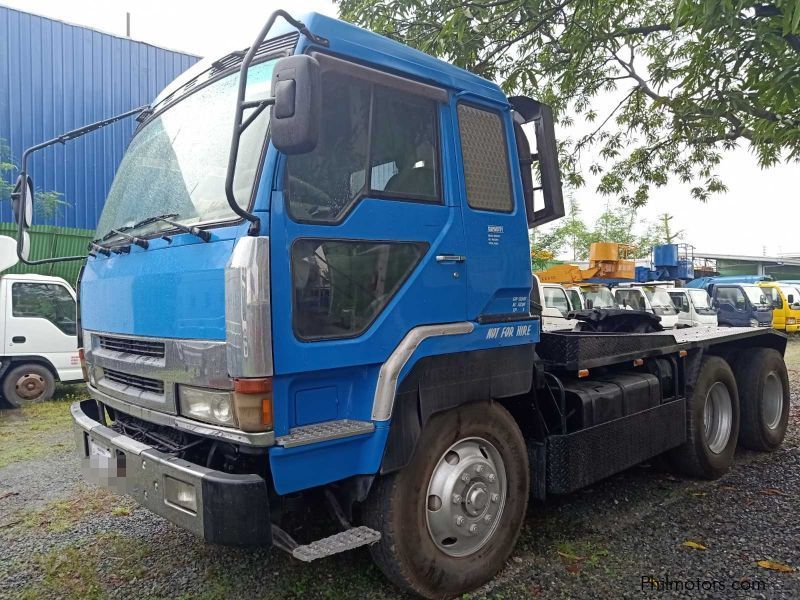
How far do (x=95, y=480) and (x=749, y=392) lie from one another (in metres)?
5.52

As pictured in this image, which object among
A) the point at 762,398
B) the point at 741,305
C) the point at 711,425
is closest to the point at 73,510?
the point at 711,425

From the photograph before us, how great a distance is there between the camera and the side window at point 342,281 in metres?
2.64

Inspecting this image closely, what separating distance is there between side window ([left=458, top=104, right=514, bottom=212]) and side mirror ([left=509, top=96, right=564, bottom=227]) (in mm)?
247

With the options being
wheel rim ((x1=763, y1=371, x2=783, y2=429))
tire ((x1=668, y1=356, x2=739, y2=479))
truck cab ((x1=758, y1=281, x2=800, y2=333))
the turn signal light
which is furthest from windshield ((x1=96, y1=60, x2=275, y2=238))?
truck cab ((x1=758, y1=281, x2=800, y2=333))

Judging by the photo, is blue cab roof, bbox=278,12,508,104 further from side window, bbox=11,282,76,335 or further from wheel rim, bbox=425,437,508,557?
side window, bbox=11,282,76,335

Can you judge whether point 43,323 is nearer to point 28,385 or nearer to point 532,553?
point 28,385

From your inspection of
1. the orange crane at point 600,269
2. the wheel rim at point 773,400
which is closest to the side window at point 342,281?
the wheel rim at point 773,400

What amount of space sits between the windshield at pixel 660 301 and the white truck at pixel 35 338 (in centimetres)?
1432

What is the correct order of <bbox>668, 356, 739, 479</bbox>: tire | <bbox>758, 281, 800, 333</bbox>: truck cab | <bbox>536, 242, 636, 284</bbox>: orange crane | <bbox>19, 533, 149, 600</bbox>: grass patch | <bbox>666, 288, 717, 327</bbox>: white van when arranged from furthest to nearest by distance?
<bbox>758, 281, 800, 333</bbox>: truck cab < <bbox>536, 242, 636, 284</bbox>: orange crane < <bbox>666, 288, 717, 327</bbox>: white van < <bbox>668, 356, 739, 479</bbox>: tire < <bbox>19, 533, 149, 600</bbox>: grass patch

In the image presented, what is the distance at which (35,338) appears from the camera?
28.0 ft

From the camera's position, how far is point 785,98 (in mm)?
4250

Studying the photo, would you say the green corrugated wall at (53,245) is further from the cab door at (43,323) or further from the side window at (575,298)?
the side window at (575,298)

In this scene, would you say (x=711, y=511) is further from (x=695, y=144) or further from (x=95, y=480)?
(x=695, y=144)

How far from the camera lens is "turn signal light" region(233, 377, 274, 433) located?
8.09ft
